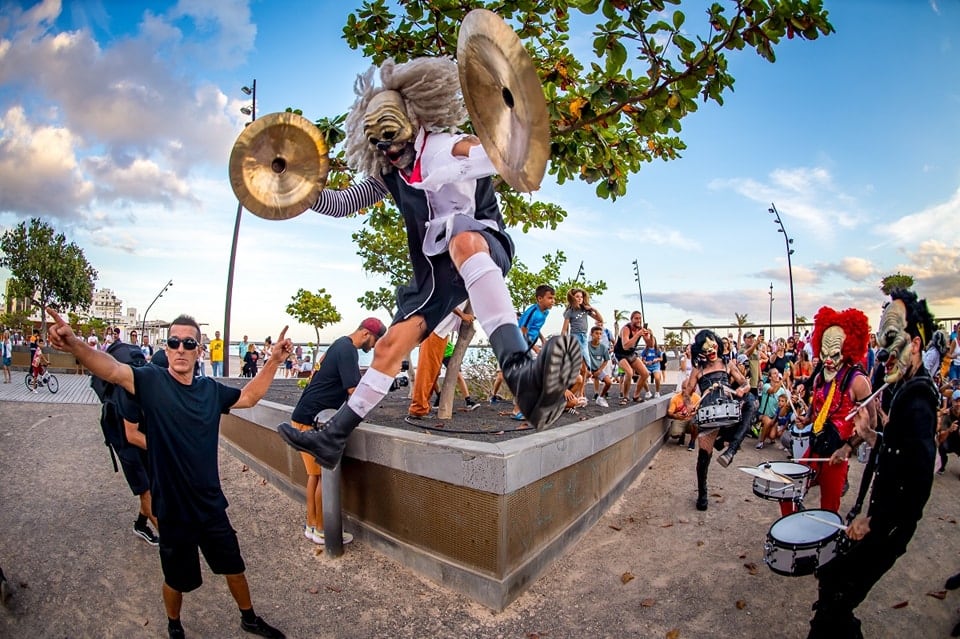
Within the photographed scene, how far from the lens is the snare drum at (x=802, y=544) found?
3328 mm

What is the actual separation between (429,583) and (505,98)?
3844 millimetres

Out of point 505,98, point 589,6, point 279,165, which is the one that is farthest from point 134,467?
point 589,6

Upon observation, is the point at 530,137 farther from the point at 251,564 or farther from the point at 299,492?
the point at 299,492

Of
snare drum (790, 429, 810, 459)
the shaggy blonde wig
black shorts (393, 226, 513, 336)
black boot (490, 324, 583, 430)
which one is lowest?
snare drum (790, 429, 810, 459)

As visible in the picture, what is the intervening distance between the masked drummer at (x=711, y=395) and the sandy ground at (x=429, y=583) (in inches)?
23.8

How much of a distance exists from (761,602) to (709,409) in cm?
256

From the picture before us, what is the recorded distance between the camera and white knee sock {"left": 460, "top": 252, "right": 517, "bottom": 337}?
240 cm

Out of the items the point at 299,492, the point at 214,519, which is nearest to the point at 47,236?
the point at 299,492

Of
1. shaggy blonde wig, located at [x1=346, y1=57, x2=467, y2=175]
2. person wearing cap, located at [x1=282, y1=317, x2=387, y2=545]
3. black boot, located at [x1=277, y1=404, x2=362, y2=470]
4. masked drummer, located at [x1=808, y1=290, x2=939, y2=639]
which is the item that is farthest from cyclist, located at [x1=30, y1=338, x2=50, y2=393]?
masked drummer, located at [x1=808, y1=290, x2=939, y2=639]

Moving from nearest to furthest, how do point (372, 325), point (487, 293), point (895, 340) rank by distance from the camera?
point (487, 293), point (895, 340), point (372, 325)

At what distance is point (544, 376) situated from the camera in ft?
6.55

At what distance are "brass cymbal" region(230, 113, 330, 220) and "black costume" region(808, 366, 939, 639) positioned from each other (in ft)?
12.1

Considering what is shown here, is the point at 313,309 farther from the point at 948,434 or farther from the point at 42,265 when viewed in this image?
the point at 948,434

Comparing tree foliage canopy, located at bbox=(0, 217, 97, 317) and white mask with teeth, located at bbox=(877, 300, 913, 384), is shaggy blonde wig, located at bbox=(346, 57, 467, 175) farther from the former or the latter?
tree foliage canopy, located at bbox=(0, 217, 97, 317)
